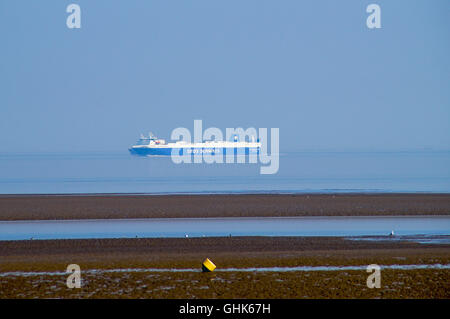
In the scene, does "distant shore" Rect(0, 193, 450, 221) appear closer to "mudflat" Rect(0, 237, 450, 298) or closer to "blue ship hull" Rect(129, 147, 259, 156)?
"mudflat" Rect(0, 237, 450, 298)

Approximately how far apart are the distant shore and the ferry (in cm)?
12057

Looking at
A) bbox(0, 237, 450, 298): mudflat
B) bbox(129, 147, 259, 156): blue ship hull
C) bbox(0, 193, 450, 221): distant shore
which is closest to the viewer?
bbox(0, 237, 450, 298): mudflat

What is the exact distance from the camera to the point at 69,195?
1629 inches

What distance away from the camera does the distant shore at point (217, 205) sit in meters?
30.5

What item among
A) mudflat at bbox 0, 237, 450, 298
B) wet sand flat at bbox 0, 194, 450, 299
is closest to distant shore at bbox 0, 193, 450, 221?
wet sand flat at bbox 0, 194, 450, 299

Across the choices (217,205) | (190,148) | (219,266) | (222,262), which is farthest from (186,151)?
(219,266)

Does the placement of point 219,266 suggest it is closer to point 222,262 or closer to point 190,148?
point 222,262

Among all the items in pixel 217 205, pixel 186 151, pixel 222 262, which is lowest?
pixel 217 205

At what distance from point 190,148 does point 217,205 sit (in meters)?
132

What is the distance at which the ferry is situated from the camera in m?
162

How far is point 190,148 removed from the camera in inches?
6511

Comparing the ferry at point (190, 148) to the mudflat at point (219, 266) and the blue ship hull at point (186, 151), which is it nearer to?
the blue ship hull at point (186, 151)

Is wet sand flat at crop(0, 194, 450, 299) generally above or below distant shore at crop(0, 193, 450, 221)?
above
